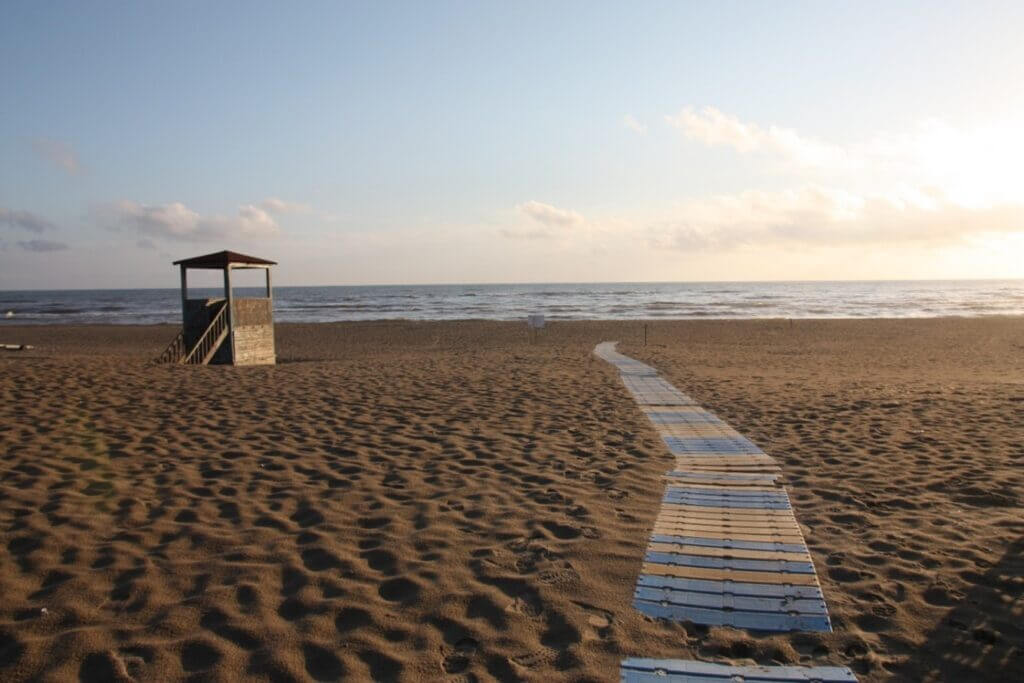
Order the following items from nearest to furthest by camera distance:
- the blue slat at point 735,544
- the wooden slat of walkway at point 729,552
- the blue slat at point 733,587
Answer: the wooden slat of walkway at point 729,552, the blue slat at point 733,587, the blue slat at point 735,544

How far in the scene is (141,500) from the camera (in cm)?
536

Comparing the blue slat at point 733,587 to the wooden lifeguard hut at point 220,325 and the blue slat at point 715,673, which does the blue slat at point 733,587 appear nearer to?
the blue slat at point 715,673

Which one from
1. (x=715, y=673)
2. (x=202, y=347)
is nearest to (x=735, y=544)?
(x=715, y=673)

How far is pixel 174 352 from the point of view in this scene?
15.3 m

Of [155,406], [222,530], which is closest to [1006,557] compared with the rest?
[222,530]

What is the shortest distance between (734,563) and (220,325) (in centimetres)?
1498

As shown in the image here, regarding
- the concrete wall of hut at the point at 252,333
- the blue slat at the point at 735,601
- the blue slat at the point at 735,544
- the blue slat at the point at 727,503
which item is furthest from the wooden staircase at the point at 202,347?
the blue slat at the point at 735,601

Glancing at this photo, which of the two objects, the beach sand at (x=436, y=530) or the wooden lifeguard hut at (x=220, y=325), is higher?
the wooden lifeguard hut at (x=220, y=325)

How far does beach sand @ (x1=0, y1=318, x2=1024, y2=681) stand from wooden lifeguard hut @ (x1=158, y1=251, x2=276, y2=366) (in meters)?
4.45

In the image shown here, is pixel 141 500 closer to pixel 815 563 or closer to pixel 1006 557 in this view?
pixel 815 563

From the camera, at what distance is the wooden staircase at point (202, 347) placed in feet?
49.9

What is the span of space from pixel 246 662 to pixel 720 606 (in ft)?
7.94

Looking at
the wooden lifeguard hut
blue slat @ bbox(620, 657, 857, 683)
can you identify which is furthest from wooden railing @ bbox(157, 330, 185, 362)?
blue slat @ bbox(620, 657, 857, 683)

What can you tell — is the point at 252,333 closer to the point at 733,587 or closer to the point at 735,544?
the point at 735,544
